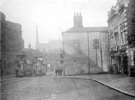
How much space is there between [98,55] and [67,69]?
5873 millimetres

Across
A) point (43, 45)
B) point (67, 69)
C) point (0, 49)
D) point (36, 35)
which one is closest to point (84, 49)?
point (67, 69)

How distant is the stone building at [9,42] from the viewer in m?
37.6

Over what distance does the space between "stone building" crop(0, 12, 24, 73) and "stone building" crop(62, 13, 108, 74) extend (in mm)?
16372

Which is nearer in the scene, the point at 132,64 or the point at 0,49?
the point at 132,64

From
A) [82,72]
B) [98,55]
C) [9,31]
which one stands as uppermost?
[9,31]

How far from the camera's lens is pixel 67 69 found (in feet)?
94.0

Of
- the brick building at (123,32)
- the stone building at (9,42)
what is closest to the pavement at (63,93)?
the brick building at (123,32)

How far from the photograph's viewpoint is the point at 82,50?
29.0 m

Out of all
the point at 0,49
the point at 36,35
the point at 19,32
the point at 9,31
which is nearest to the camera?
the point at 0,49

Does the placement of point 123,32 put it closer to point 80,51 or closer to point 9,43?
point 80,51

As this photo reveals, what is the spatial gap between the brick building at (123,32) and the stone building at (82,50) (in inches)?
205

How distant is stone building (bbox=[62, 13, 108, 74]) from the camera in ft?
93.6

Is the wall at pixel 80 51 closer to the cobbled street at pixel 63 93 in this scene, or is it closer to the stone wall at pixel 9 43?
the cobbled street at pixel 63 93

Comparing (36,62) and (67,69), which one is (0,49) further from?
(67,69)
